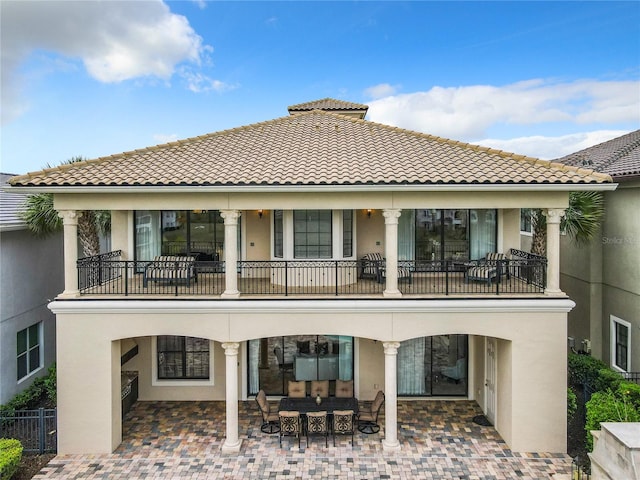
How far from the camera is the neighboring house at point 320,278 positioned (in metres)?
11.2

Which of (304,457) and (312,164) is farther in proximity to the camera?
(312,164)

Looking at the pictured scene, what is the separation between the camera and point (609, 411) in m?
10.2

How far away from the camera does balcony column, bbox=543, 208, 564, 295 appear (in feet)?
37.1

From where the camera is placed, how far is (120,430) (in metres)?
12.0

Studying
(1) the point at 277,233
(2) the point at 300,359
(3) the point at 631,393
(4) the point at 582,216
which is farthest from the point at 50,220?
(3) the point at 631,393

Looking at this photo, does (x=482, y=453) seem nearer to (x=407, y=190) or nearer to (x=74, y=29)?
(x=407, y=190)

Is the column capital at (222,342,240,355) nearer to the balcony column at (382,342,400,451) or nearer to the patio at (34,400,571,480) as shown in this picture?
the patio at (34,400,571,480)

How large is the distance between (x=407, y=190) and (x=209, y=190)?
17.4ft

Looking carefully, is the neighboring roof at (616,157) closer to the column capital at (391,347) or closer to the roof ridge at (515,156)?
the roof ridge at (515,156)

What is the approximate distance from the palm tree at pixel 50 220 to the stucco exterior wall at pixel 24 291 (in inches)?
30.1

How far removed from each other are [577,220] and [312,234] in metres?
9.35

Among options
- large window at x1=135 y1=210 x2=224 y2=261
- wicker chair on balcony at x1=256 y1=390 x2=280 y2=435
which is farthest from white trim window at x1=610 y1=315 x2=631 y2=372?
large window at x1=135 y1=210 x2=224 y2=261

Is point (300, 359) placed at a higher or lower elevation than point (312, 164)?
lower

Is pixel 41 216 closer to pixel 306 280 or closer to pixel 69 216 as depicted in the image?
pixel 69 216
